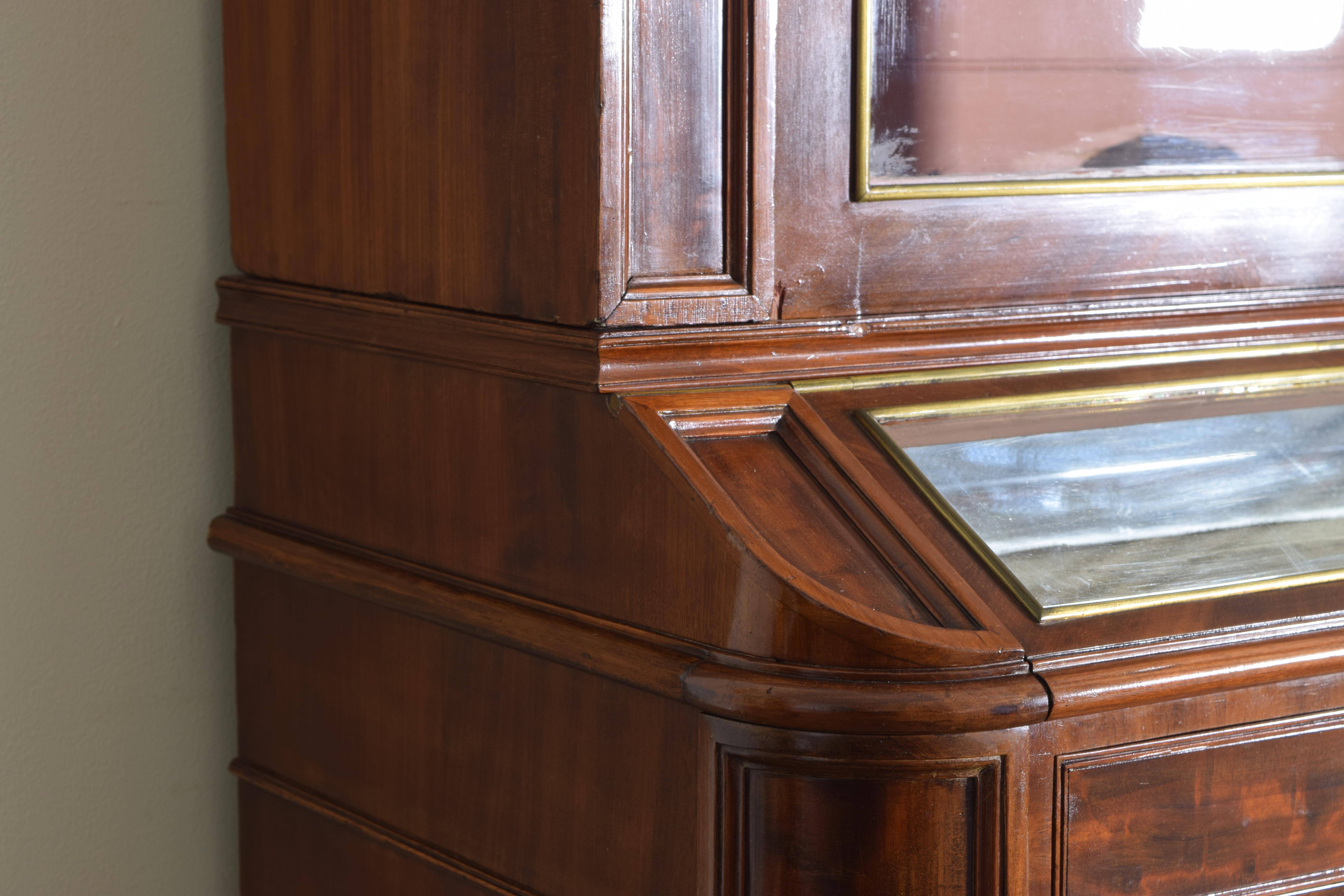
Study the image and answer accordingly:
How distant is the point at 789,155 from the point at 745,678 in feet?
1.52

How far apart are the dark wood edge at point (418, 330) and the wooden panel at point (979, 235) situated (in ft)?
0.67

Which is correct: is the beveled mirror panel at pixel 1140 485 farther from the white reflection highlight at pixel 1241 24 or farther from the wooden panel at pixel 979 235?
the white reflection highlight at pixel 1241 24

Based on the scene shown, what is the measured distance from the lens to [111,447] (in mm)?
1724

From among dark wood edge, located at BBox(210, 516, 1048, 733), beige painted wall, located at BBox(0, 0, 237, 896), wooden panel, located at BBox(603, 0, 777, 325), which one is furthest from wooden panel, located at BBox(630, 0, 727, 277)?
beige painted wall, located at BBox(0, 0, 237, 896)

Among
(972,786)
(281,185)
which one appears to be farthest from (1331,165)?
(281,185)

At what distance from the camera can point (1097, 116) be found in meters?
1.46

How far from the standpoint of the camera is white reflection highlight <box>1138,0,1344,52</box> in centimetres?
148

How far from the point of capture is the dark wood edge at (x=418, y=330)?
1263mm

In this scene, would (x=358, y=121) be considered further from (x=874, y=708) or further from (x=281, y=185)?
(x=874, y=708)

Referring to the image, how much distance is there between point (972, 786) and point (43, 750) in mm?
1105

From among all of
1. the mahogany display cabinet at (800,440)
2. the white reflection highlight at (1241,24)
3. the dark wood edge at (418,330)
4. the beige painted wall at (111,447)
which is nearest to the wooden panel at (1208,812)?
the mahogany display cabinet at (800,440)

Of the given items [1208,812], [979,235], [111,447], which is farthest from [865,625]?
[111,447]

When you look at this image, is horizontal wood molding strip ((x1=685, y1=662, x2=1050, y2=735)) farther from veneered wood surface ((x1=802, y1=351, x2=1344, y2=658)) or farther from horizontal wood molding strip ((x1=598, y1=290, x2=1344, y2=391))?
horizontal wood molding strip ((x1=598, y1=290, x2=1344, y2=391))

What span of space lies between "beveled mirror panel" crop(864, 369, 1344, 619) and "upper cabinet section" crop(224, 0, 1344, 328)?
10cm
